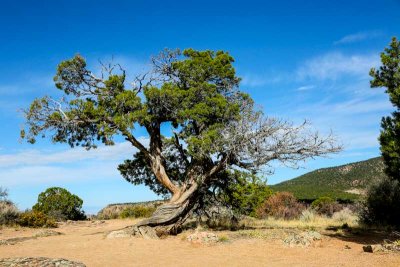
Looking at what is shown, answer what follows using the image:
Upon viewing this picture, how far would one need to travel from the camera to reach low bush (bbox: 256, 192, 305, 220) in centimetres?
2702

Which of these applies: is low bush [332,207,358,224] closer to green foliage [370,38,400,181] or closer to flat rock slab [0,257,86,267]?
green foliage [370,38,400,181]

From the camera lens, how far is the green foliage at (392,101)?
13102 millimetres

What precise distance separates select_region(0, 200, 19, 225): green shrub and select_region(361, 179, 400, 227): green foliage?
19082 mm

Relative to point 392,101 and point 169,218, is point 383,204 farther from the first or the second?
point 169,218

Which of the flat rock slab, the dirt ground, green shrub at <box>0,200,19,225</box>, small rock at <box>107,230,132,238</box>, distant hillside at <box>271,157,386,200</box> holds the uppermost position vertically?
distant hillside at <box>271,157,386,200</box>

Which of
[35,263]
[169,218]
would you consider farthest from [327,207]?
[35,263]

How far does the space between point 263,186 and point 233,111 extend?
15.6 m

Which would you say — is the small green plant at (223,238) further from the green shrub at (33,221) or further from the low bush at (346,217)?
the green shrub at (33,221)

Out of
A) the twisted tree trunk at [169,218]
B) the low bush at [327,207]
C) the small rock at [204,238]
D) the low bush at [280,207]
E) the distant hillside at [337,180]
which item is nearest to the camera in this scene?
the small rock at [204,238]

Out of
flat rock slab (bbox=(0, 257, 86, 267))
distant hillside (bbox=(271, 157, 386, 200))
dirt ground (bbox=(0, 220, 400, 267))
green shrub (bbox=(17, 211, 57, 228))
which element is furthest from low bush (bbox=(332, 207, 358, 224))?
distant hillside (bbox=(271, 157, 386, 200))

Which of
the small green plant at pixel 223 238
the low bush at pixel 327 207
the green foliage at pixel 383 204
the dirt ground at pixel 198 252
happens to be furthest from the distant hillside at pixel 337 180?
the dirt ground at pixel 198 252

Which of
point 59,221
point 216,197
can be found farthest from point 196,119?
point 59,221

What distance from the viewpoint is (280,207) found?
27656mm

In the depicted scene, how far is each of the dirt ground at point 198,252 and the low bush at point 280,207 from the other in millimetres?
12127
